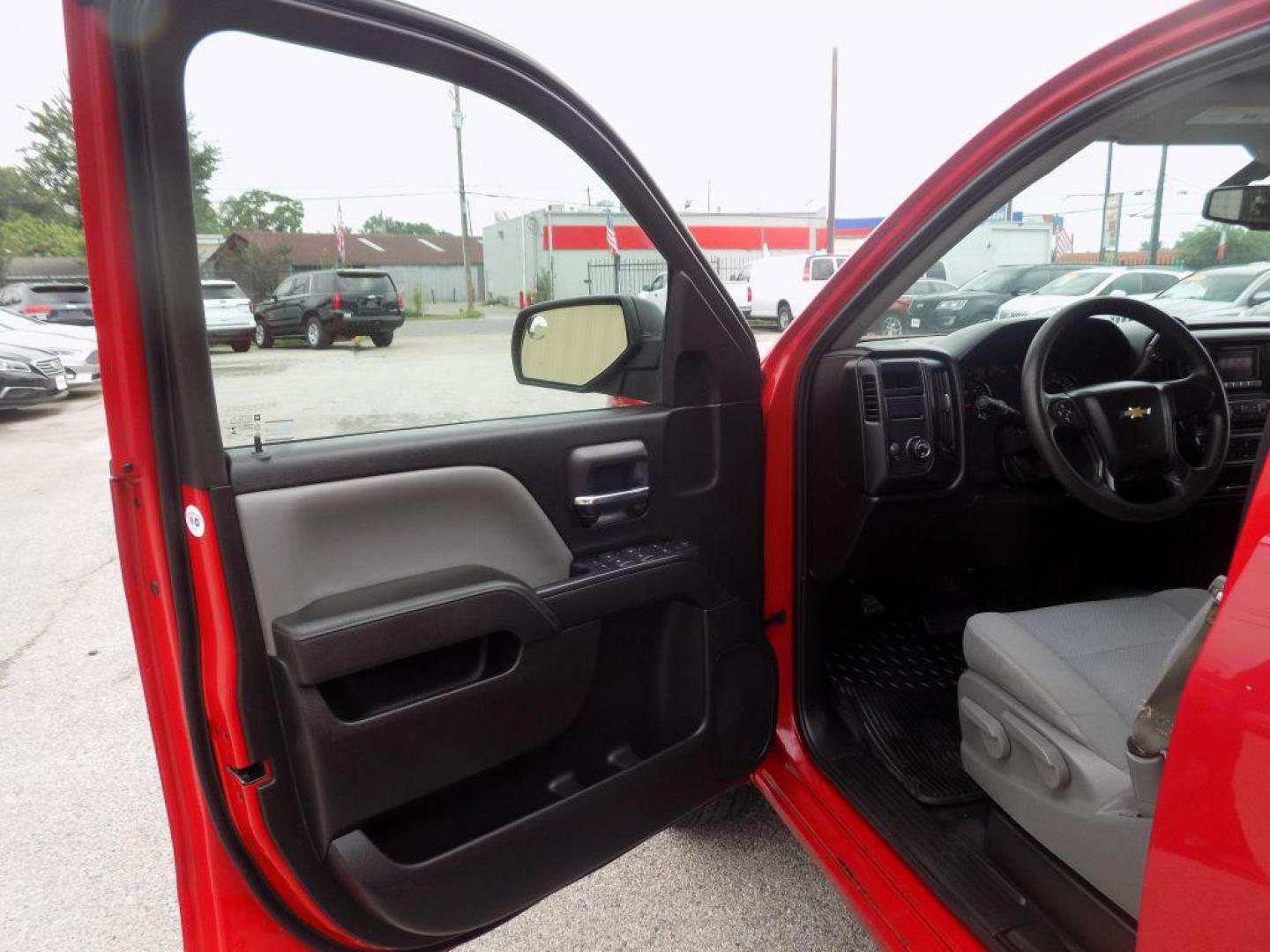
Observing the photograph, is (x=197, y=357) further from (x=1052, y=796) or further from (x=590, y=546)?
(x=1052, y=796)

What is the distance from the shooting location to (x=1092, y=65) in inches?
46.5

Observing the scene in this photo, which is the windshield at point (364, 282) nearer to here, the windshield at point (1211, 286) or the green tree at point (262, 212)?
the green tree at point (262, 212)

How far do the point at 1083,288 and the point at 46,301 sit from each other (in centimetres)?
1507

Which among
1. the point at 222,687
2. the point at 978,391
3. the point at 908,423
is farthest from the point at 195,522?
the point at 978,391

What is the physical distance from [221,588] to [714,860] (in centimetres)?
158

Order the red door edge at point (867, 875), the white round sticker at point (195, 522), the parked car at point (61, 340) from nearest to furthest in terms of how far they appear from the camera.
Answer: the white round sticker at point (195, 522), the red door edge at point (867, 875), the parked car at point (61, 340)

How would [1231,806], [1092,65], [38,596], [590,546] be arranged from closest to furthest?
1. [1231,806]
2. [1092,65]
3. [590,546]
4. [38,596]

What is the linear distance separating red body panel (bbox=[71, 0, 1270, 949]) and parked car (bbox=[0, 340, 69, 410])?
10651 mm

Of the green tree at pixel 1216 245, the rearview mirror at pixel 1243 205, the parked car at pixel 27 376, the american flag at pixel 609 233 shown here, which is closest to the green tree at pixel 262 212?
the american flag at pixel 609 233

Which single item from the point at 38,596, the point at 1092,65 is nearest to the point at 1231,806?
the point at 1092,65

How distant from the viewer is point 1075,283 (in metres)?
2.18

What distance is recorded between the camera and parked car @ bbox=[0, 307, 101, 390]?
10734mm

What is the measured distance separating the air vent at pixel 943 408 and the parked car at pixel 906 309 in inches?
5.5

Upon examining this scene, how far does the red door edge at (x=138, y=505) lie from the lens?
101cm
